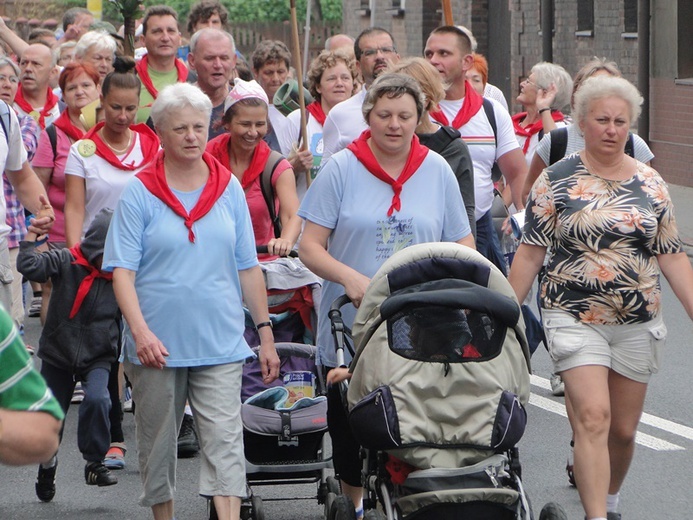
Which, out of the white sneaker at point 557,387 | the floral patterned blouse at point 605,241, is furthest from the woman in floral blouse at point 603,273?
the white sneaker at point 557,387

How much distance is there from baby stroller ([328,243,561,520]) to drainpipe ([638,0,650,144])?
60.5 feet

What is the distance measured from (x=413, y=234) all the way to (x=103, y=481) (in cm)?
223

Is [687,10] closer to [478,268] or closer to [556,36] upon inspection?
[556,36]

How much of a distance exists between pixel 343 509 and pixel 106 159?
2.76 meters

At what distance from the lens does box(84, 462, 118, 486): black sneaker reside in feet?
23.5

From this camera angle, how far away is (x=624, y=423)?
617 centimetres

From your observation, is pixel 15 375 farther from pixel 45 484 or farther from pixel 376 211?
pixel 45 484

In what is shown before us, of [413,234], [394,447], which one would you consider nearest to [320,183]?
[413,234]

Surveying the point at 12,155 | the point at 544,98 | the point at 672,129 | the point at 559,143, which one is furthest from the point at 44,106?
the point at 672,129

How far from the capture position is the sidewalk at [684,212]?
1605 cm

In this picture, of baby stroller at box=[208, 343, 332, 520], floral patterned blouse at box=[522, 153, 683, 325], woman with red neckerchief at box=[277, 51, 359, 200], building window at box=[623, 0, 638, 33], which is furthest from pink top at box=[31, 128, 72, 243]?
building window at box=[623, 0, 638, 33]

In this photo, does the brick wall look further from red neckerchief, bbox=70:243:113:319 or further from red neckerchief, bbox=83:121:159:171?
red neckerchief, bbox=70:243:113:319

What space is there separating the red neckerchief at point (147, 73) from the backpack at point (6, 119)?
2478 mm

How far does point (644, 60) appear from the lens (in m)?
23.0
